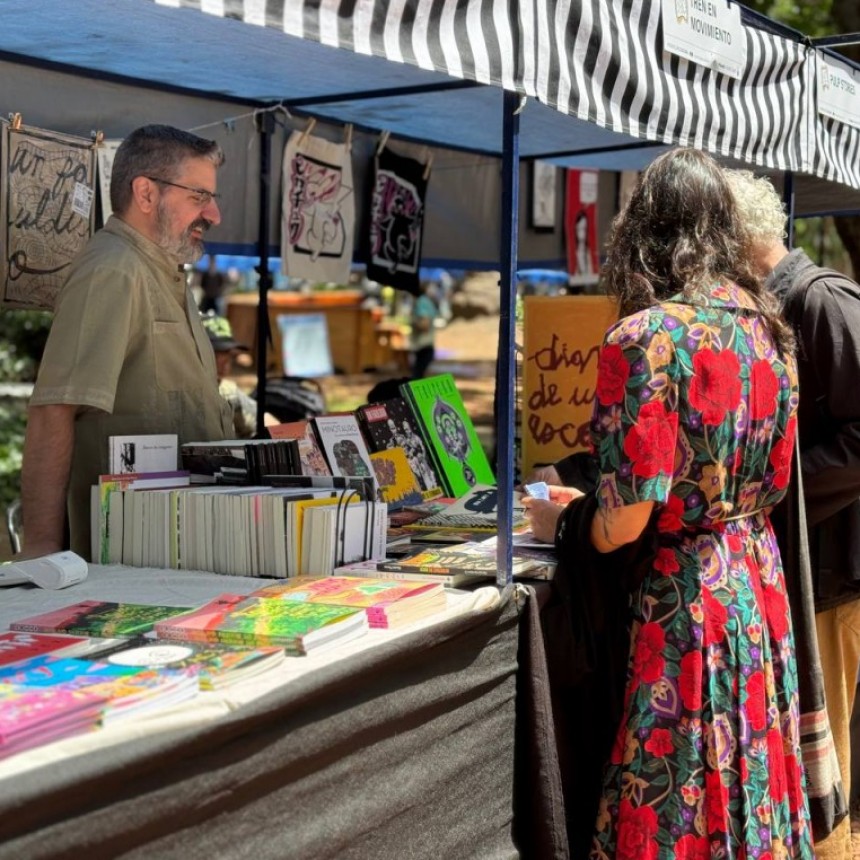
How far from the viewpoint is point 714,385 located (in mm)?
2281

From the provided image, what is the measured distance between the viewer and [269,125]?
422 centimetres

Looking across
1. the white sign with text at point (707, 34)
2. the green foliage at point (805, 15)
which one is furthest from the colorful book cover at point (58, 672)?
the green foliage at point (805, 15)

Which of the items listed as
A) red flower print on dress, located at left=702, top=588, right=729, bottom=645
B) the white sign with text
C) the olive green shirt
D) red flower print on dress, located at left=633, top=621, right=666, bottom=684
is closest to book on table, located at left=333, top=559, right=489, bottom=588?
red flower print on dress, located at left=633, top=621, right=666, bottom=684

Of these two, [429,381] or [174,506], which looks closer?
[174,506]

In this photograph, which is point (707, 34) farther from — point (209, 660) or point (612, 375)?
point (209, 660)

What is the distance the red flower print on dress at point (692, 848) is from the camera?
2293mm

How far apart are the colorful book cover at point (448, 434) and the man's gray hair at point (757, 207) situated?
49.1 inches

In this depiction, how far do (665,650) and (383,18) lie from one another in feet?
4.38

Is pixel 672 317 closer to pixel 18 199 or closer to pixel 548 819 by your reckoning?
pixel 548 819

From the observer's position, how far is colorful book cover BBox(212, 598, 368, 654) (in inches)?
73.7

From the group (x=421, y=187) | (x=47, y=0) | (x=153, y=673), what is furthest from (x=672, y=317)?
(x=421, y=187)

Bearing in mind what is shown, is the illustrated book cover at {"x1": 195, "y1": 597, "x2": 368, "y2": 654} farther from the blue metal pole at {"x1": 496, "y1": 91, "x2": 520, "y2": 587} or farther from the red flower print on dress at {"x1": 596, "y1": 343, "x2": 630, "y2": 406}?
the red flower print on dress at {"x1": 596, "y1": 343, "x2": 630, "y2": 406}

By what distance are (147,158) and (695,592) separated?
1768mm

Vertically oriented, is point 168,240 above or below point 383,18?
below
